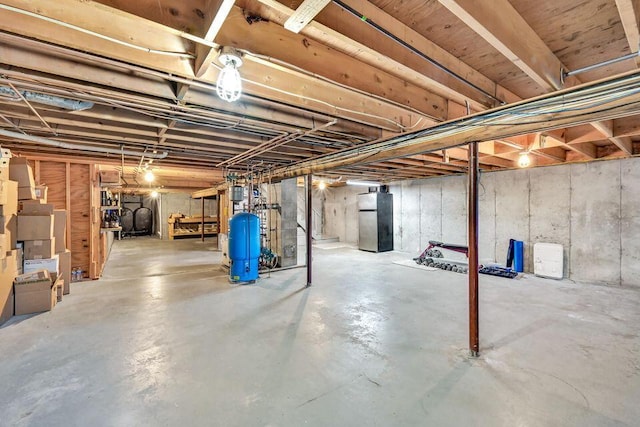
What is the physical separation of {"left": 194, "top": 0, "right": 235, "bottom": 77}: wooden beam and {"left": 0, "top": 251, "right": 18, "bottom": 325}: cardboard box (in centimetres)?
336

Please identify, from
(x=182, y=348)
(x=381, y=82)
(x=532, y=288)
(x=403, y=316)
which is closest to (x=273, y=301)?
(x=182, y=348)

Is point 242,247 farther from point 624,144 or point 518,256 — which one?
point 624,144

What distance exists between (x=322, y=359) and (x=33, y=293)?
12.0 ft

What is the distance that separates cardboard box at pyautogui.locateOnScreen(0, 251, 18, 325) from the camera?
3043 millimetres

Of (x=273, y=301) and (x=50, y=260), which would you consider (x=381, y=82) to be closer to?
(x=273, y=301)

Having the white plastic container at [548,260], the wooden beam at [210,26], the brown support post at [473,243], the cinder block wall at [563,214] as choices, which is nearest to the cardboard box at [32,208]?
the wooden beam at [210,26]

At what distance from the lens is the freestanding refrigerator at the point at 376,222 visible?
801 cm

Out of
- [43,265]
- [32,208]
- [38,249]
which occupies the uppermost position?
[32,208]

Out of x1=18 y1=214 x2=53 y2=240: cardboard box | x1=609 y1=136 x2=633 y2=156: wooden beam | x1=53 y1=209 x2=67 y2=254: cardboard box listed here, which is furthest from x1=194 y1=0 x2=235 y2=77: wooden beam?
x1=609 y1=136 x2=633 y2=156: wooden beam

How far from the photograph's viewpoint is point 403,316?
3287mm

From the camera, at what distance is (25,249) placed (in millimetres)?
3613

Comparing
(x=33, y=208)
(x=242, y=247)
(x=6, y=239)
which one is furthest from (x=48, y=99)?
(x=242, y=247)

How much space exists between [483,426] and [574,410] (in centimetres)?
68

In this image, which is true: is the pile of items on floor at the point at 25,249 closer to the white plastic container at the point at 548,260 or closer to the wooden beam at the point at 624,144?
the wooden beam at the point at 624,144
